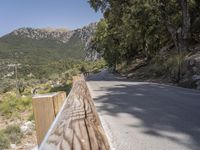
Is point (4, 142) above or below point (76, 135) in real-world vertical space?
below

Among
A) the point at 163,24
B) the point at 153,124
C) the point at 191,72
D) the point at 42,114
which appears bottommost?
the point at 153,124

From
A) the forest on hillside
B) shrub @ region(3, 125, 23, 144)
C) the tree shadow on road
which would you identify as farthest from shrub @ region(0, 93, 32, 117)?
the tree shadow on road

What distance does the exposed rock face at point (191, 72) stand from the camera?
663 inches

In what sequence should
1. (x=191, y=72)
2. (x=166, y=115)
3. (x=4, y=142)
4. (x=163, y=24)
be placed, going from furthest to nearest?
(x=163, y=24) < (x=191, y=72) < (x=4, y=142) < (x=166, y=115)

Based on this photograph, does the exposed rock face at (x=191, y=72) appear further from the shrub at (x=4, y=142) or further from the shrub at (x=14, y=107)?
the shrub at (x=14, y=107)

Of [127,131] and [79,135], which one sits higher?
[79,135]

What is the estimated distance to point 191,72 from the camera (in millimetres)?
18109

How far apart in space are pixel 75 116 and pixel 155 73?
Result: 24.7 meters

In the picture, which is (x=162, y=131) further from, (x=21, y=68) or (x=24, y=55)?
(x=24, y=55)

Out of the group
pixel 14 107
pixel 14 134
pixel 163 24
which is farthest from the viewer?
pixel 163 24

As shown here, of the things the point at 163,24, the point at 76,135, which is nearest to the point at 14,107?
the point at 163,24

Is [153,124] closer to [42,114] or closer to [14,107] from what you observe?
[42,114]

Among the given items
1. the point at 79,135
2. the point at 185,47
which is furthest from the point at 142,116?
the point at 185,47

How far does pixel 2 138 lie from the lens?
1220cm
